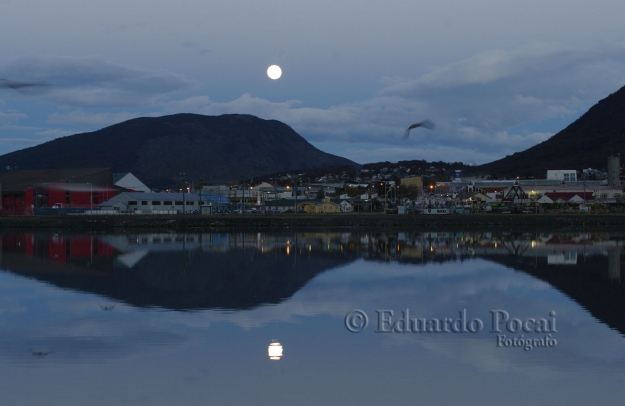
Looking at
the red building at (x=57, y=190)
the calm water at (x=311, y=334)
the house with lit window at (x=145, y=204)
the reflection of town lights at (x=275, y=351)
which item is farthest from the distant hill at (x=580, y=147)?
the reflection of town lights at (x=275, y=351)

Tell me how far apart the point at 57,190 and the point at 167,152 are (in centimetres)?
11525

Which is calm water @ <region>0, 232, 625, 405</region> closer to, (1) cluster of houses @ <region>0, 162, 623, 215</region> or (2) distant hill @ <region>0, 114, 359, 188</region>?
(1) cluster of houses @ <region>0, 162, 623, 215</region>

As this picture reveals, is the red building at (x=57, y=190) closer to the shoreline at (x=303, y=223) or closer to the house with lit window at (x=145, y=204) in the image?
the house with lit window at (x=145, y=204)

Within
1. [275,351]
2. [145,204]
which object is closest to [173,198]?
[145,204]

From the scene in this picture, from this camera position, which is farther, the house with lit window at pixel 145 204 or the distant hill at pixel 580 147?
the distant hill at pixel 580 147

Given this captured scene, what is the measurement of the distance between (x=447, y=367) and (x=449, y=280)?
8.39 m

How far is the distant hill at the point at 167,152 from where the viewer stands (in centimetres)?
16050

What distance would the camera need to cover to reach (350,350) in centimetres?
874

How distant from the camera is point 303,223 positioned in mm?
46125

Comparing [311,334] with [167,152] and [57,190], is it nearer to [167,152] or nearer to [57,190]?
[57,190]

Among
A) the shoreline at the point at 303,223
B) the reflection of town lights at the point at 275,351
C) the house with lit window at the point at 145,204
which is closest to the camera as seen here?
the reflection of town lights at the point at 275,351

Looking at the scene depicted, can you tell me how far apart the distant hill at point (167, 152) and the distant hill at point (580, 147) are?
60540 mm

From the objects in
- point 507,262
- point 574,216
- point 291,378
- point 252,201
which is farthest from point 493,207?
point 291,378

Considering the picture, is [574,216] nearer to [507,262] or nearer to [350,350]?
[507,262]
